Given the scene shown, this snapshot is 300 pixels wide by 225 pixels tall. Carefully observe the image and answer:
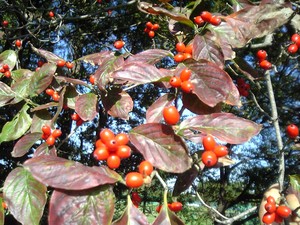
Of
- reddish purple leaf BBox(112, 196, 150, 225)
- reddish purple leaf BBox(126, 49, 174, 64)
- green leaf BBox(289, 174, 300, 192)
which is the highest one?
reddish purple leaf BBox(126, 49, 174, 64)

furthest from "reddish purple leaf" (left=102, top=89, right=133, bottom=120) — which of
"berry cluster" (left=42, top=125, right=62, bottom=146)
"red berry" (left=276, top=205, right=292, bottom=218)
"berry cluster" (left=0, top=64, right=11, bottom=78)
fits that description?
"berry cluster" (left=0, top=64, right=11, bottom=78)

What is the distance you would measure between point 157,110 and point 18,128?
34.7 inches

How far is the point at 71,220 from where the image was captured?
0.86 m

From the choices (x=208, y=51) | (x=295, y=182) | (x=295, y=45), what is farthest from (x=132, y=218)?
(x=295, y=45)

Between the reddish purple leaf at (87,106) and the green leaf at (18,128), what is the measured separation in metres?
0.45

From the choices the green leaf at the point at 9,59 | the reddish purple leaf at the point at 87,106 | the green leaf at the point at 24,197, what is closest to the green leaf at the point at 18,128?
the reddish purple leaf at the point at 87,106

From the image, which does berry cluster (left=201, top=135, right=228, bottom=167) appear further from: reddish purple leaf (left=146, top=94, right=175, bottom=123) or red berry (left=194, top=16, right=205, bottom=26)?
red berry (left=194, top=16, right=205, bottom=26)

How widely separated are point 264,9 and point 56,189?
4.00 ft

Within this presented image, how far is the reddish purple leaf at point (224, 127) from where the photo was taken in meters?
1.03

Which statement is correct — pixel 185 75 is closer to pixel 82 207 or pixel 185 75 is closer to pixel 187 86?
pixel 187 86

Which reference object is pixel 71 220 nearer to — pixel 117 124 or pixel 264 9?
pixel 264 9

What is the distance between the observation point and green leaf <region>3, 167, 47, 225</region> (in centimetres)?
112

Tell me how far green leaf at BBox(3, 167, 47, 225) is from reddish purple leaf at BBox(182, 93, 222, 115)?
0.54 meters

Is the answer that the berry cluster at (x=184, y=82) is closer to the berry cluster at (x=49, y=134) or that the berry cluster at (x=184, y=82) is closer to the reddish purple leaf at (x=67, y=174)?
the reddish purple leaf at (x=67, y=174)
